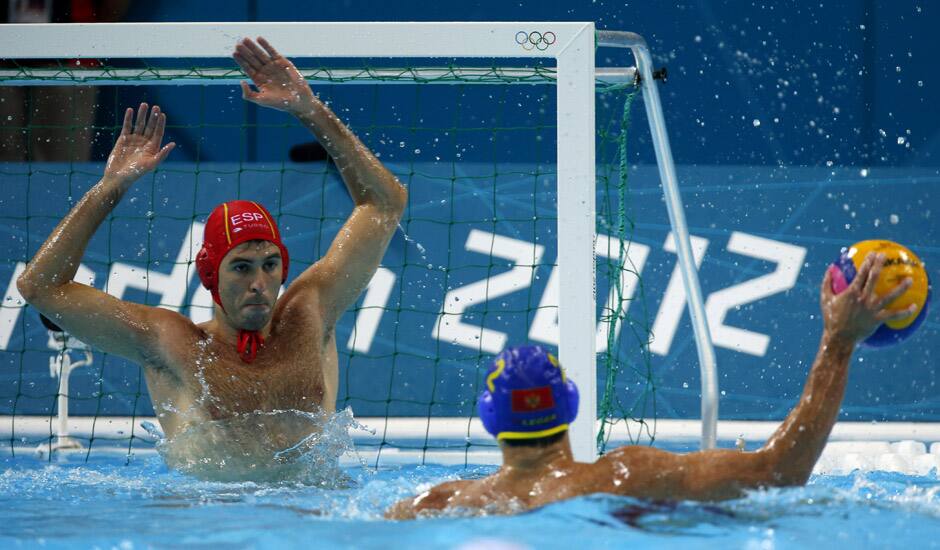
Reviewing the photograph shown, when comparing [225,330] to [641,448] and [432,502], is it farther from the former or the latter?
[641,448]

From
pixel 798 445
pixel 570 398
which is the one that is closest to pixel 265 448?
pixel 570 398

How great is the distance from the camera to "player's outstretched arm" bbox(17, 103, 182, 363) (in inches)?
136

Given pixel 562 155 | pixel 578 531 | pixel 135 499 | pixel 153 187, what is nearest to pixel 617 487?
pixel 578 531

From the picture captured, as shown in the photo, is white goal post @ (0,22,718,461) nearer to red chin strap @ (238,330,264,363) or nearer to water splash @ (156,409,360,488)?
water splash @ (156,409,360,488)

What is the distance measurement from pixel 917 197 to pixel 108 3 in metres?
4.78

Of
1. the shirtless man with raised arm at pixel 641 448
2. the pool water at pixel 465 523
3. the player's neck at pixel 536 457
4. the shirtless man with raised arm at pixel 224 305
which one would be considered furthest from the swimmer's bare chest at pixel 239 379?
the player's neck at pixel 536 457

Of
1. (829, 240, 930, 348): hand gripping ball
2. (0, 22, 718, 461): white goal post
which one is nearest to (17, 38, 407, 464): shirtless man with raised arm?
(0, 22, 718, 461): white goal post

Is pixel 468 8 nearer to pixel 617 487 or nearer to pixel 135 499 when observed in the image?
pixel 135 499

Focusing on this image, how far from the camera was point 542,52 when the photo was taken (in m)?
→ 3.77

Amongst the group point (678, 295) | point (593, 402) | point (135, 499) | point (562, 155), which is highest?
point (562, 155)

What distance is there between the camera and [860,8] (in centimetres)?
650

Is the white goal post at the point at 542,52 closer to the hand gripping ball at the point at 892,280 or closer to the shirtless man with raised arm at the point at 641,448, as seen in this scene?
the shirtless man with raised arm at the point at 641,448

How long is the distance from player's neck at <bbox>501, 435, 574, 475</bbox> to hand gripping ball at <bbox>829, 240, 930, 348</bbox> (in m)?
0.71

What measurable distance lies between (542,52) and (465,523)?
1808mm
